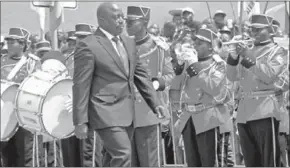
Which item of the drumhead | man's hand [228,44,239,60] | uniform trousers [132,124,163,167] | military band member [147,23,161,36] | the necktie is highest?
the necktie

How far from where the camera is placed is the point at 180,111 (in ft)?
34.7

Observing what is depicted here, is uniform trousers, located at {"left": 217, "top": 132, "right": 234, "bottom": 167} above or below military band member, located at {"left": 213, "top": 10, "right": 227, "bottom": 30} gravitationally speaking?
below

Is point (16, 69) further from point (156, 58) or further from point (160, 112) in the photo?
point (160, 112)

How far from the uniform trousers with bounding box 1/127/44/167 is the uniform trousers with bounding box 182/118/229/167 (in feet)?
7.33

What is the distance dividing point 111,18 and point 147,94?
80 cm

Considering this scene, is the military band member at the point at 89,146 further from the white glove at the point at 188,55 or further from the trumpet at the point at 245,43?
the trumpet at the point at 245,43

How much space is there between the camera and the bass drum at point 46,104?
9227 millimetres

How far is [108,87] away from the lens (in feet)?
24.6

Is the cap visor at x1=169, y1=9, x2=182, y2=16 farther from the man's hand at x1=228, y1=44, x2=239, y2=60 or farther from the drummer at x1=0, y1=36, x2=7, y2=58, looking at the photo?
the man's hand at x1=228, y1=44, x2=239, y2=60

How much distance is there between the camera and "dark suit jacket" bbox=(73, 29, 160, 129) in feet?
24.2

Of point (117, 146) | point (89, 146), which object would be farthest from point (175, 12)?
point (117, 146)

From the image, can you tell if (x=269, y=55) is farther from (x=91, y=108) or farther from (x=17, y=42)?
(x=17, y=42)

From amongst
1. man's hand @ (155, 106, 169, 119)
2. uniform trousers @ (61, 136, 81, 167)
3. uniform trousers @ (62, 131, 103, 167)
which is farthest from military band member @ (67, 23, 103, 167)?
man's hand @ (155, 106, 169, 119)

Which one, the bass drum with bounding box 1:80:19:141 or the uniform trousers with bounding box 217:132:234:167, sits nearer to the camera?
the uniform trousers with bounding box 217:132:234:167
